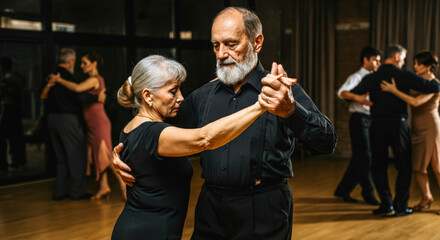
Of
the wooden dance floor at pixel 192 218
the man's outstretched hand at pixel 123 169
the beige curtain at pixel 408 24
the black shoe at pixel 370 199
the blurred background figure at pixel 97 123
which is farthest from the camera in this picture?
the beige curtain at pixel 408 24

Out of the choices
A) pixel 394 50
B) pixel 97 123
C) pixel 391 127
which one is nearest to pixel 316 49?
pixel 394 50

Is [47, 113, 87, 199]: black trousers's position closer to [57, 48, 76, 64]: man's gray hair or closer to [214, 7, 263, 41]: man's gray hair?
[57, 48, 76, 64]: man's gray hair

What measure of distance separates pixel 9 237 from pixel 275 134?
301cm

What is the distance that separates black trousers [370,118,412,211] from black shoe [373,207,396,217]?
3 centimetres

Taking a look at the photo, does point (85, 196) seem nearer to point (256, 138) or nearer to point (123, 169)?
point (123, 169)

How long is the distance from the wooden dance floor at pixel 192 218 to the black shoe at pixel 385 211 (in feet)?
0.26

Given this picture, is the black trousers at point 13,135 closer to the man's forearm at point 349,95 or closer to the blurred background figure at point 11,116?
the blurred background figure at point 11,116

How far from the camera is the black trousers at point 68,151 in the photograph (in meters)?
5.23

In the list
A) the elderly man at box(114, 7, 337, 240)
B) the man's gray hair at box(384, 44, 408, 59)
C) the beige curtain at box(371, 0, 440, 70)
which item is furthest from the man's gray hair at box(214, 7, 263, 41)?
the beige curtain at box(371, 0, 440, 70)

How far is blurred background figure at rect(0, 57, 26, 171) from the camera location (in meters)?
6.15

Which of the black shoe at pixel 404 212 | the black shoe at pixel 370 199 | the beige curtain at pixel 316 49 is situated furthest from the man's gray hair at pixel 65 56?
the beige curtain at pixel 316 49

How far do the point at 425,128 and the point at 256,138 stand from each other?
3.35m

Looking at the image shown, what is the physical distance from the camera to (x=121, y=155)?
1941 millimetres

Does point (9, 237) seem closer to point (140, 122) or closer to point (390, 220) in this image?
point (140, 122)
